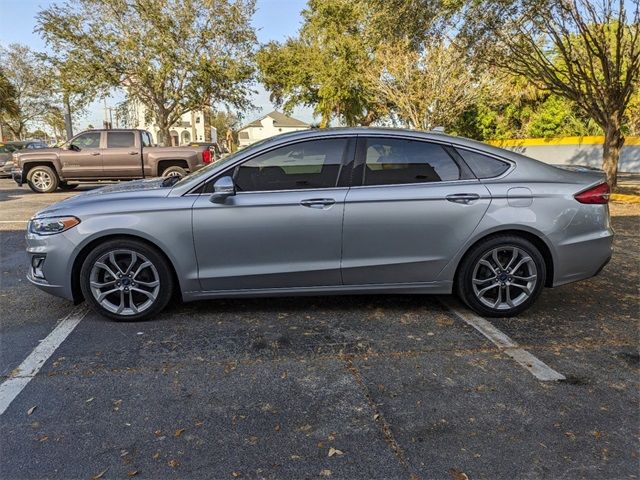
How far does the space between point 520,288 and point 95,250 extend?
3.62 metres

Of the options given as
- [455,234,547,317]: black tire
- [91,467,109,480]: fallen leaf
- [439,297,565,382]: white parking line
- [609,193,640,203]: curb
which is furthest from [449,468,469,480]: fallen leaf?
[609,193,640,203]: curb

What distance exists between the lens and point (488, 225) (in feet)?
12.8

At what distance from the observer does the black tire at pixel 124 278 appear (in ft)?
12.7

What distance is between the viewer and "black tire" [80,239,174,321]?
12.7 ft

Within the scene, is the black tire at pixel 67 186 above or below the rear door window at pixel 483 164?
below

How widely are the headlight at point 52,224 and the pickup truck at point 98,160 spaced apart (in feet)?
31.9

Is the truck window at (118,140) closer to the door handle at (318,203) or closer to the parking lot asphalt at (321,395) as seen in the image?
the parking lot asphalt at (321,395)

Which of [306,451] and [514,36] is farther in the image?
[514,36]

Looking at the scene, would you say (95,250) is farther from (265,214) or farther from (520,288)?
(520,288)

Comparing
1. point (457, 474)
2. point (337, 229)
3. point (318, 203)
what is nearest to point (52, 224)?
point (318, 203)

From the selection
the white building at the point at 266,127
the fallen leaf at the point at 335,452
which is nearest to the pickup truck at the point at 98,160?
the fallen leaf at the point at 335,452

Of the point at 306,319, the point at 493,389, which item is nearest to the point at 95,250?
the point at 306,319

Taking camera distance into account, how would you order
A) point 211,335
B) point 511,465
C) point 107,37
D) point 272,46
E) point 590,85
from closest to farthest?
point 511,465, point 211,335, point 590,85, point 107,37, point 272,46

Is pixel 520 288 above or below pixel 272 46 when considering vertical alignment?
below
